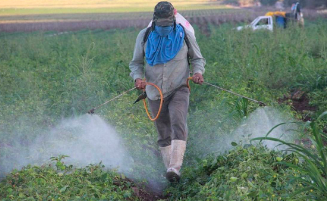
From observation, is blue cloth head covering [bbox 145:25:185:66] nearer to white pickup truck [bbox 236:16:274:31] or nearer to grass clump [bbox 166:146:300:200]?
grass clump [bbox 166:146:300:200]

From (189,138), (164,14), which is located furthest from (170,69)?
(189,138)

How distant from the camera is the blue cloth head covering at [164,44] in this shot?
221 inches

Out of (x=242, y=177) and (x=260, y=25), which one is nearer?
(x=242, y=177)

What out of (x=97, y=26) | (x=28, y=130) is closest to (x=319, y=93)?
(x=28, y=130)

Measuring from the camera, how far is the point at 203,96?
9320mm

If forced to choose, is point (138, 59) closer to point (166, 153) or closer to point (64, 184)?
point (166, 153)

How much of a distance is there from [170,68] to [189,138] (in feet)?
6.04

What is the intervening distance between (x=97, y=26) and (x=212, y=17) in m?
9.16

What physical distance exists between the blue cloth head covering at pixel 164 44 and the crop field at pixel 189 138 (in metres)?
1.15

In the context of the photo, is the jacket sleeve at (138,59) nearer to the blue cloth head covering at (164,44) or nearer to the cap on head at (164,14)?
the blue cloth head covering at (164,44)

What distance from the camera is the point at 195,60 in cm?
592

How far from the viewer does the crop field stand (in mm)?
4582

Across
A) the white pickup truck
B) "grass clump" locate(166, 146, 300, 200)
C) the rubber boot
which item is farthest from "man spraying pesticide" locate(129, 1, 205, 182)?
the white pickup truck

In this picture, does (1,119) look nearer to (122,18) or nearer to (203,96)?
(203,96)
